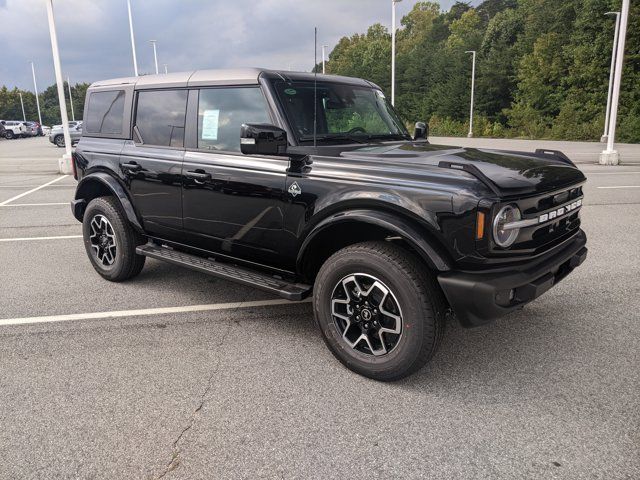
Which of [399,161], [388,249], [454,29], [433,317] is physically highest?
[454,29]

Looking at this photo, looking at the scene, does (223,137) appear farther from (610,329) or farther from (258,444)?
(610,329)

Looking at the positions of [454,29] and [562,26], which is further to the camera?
[454,29]

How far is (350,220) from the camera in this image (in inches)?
126

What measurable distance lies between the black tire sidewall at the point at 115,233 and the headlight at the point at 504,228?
3.46 m

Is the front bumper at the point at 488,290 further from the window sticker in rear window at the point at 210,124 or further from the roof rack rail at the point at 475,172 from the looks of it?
the window sticker in rear window at the point at 210,124

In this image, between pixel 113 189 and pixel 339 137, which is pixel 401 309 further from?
pixel 113 189

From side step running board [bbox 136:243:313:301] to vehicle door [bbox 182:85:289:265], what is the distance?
119 millimetres

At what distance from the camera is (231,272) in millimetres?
3938

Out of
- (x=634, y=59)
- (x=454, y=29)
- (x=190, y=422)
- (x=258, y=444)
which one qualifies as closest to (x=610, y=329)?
(x=258, y=444)

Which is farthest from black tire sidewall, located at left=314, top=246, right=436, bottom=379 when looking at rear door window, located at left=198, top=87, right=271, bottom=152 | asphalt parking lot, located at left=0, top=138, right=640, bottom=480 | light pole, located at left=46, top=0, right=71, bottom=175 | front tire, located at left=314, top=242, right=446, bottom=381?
light pole, located at left=46, top=0, right=71, bottom=175

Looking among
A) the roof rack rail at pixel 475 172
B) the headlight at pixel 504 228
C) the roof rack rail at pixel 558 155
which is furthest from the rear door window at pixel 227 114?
the roof rack rail at pixel 558 155

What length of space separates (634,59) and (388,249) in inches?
1601

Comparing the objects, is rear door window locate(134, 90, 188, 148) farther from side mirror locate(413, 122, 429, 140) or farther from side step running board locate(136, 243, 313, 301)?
side mirror locate(413, 122, 429, 140)

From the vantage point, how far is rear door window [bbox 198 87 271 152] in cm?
384
